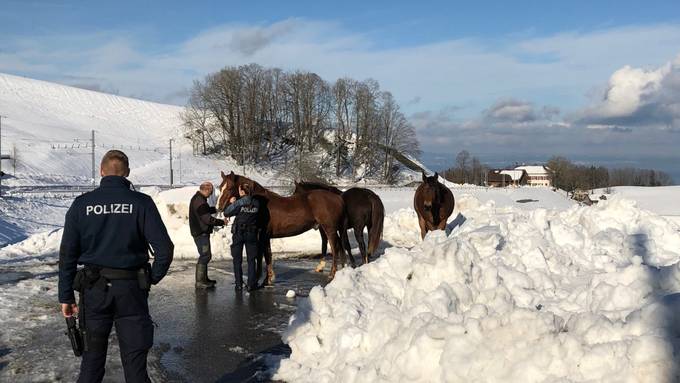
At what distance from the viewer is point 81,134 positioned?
277 ft

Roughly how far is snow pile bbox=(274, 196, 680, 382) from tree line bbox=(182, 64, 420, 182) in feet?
231

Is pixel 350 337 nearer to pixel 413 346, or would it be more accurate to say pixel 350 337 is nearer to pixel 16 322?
pixel 413 346

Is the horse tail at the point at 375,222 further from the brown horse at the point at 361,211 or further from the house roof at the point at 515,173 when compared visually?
the house roof at the point at 515,173

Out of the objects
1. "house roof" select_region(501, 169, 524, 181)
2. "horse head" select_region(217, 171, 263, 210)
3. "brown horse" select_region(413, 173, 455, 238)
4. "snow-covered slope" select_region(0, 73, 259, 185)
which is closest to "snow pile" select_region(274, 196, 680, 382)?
"horse head" select_region(217, 171, 263, 210)

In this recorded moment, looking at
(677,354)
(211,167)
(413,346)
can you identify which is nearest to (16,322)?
(413,346)

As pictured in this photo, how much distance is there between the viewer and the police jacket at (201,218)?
10.2m

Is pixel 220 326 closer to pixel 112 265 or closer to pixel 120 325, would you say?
pixel 120 325

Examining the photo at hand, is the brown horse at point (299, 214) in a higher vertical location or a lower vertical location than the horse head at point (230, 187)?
lower

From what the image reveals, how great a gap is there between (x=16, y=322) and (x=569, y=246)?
25.8 ft

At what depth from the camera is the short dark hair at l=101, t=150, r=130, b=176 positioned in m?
4.35

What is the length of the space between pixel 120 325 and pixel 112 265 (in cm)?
44

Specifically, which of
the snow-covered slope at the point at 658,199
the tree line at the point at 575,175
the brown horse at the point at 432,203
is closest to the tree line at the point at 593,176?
the tree line at the point at 575,175

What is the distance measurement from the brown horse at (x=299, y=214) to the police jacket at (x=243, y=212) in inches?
17.3

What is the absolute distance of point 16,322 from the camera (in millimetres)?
7832
